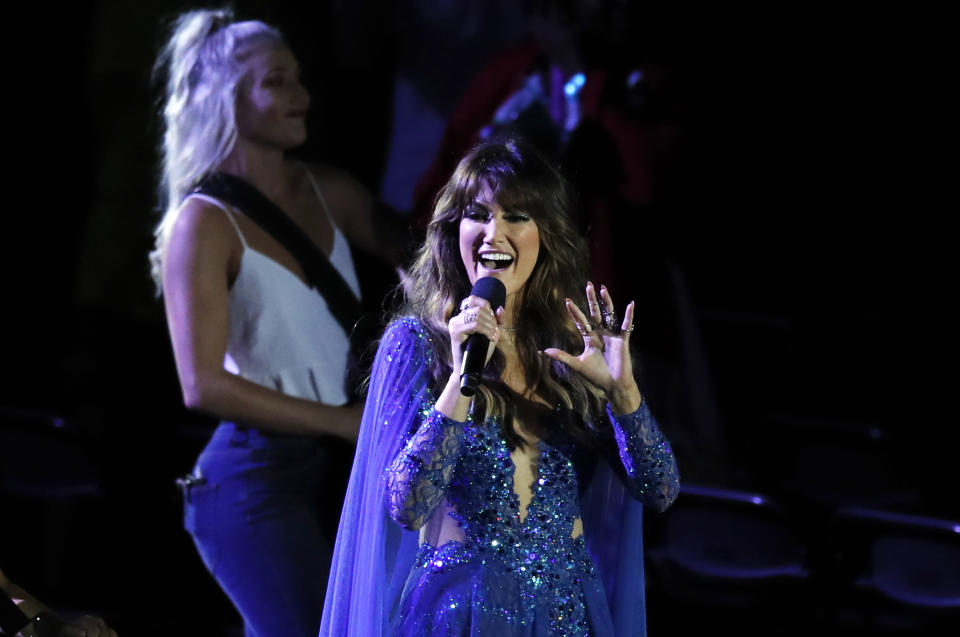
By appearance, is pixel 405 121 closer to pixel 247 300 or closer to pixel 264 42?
pixel 264 42

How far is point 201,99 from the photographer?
2.68 m

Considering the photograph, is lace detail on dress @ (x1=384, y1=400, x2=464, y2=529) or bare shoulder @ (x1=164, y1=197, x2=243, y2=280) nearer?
lace detail on dress @ (x1=384, y1=400, x2=464, y2=529)

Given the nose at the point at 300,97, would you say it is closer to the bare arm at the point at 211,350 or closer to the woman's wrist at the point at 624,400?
the bare arm at the point at 211,350

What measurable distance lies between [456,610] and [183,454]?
2020 mm

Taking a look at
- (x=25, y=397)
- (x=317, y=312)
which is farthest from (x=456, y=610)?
(x=25, y=397)

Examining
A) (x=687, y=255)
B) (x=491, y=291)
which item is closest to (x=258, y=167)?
(x=491, y=291)

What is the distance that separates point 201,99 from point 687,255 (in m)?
2.48

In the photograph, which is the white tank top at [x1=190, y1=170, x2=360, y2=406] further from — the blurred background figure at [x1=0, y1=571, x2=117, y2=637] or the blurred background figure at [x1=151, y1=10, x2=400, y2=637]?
the blurred background figure at [x1=0, y1=571, x2=117, y2=637]

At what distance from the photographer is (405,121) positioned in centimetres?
379

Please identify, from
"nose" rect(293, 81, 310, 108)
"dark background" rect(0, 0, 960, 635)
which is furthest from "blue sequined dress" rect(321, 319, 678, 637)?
"dark background" rect(0, 0, 960, 635)

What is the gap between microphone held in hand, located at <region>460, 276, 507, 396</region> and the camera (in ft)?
5.66

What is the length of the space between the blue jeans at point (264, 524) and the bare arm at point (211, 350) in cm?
8

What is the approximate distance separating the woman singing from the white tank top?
17.3 inches

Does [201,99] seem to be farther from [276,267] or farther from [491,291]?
[491,291]
